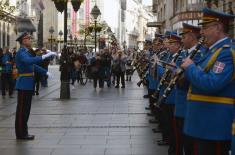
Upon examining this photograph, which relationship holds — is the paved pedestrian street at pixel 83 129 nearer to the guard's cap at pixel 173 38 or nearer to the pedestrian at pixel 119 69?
the guard's cap at pixel 173 38

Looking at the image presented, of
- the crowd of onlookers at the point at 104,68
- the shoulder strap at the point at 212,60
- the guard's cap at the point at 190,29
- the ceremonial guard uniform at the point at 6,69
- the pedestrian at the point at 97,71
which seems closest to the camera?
the shoulder strap at the point at 212,60

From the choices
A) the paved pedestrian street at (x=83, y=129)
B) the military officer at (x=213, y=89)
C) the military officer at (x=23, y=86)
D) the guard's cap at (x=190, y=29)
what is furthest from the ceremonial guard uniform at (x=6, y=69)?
the military officer at (x=213, y=89)

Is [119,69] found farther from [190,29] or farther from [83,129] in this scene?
[190,29]

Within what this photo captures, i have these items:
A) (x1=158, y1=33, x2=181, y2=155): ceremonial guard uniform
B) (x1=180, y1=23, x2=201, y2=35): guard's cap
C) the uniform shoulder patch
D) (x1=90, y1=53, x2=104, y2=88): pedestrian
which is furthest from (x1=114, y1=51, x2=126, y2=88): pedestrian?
the uniform shoulder patch

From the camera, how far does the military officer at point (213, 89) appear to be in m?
5.43

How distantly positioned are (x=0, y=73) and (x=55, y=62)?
56.0 m

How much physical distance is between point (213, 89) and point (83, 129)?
26.6 feet

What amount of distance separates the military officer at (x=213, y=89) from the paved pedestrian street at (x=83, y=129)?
4583mm

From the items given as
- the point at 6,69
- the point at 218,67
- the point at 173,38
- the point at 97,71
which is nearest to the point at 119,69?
the point at 97,71

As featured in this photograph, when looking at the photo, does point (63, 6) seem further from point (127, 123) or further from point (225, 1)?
point (127, 123)

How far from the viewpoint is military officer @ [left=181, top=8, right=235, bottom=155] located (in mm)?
5434

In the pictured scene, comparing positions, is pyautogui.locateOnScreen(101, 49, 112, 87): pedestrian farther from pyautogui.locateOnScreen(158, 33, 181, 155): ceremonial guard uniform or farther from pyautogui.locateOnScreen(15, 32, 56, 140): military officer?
pyautogui.locateOnScreen(158, 33, 181, 155): ceremonial guard uniform

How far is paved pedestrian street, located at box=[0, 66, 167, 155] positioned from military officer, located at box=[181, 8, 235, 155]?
4.58 metres

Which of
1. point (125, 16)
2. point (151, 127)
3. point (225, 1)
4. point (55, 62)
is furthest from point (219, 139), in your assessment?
point (125, 16)
